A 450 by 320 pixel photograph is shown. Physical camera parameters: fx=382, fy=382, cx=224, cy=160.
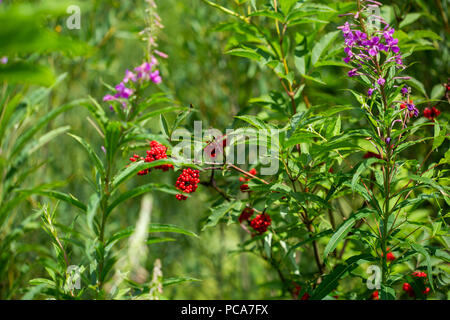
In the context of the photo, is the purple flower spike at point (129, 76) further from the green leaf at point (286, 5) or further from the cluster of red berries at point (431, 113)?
the cluster of red berries at point (431, 113)

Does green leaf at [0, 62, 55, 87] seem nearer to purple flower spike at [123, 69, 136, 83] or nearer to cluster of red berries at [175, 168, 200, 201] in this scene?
purple flower spike at [123, 69, 136, 83]

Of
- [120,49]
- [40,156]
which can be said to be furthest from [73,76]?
[120,49]

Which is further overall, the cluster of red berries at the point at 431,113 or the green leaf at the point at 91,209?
the cluster of red berries at the point at 431,113

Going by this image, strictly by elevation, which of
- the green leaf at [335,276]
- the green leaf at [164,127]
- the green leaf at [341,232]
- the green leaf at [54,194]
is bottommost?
the green leaf at [335,276]

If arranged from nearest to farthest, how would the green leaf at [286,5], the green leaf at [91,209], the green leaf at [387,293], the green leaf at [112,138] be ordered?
the green leaf at [91,209]
the green leaf at [112,138]
the green leaf at [387,293]
the green leaf at [286,5]

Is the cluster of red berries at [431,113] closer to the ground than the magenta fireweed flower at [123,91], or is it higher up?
higher up

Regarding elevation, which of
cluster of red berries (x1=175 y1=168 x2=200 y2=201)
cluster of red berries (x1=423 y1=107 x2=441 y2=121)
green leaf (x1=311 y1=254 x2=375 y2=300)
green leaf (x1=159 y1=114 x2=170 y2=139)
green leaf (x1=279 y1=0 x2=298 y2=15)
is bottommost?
green leaf (x1=311 y1=254 x2=375 y2=300)

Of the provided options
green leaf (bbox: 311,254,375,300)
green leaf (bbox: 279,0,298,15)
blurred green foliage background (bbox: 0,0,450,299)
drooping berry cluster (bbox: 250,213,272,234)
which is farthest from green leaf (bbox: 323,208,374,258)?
blurred green foliage background (bbox: 0,0,450,299)

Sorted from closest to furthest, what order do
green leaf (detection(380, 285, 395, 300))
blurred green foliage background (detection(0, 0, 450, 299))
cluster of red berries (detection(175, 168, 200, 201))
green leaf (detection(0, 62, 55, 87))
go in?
green leaf (detection(0, 62, 55, 87)) → green leaf (detection(380, 285, 395, 300)) → cluster of red berries (detection(175, 168, 200, 201)) → blurred green foliage background (detection(0, 0, 450, 299))

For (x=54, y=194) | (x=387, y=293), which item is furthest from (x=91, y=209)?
(x=387, y=293)

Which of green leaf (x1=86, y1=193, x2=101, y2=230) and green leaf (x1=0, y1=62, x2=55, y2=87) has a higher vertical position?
green leaf (x1=0, y1=62, x2=55, y2=87)

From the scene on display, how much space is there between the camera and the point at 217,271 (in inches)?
115

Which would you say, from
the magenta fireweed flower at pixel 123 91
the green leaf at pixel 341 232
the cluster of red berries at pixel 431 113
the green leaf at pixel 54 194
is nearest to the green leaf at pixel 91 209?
the green leaf at pixel 54 194
